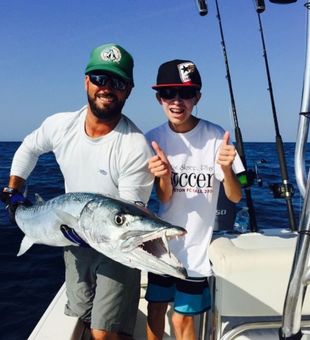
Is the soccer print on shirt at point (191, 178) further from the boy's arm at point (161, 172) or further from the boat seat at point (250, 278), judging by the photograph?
the boat seat at point (250, 278)

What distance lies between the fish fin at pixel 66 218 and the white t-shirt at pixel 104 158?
0.28 metres

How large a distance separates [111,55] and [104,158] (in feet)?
2.13

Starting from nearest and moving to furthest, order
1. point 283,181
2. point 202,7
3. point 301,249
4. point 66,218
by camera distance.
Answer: point 301,249 < point 66,218 < point 283,181 < point 202,7

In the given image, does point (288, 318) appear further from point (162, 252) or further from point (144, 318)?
point (144, 318)

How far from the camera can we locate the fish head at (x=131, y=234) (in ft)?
5.58

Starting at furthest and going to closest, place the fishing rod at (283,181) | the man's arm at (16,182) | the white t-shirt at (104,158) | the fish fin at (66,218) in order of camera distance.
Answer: the fishing rod at (283,181) < the man's arm at (16,182) < the white t-shirt at (104,158) < the fish fin at (66,218)

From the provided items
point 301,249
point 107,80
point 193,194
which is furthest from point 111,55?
point 301,249

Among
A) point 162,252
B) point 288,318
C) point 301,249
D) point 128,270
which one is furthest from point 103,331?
point 301,249

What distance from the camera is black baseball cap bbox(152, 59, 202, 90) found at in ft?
8.26

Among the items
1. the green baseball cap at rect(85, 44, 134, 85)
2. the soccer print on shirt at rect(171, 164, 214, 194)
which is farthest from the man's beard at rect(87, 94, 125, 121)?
the soccer print on shirt at rect(171, 164, 214, 194)

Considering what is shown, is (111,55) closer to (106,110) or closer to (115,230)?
(106,110)

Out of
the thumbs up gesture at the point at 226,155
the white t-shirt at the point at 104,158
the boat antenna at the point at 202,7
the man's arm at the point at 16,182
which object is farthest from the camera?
the boat antenna at the point at 202,7

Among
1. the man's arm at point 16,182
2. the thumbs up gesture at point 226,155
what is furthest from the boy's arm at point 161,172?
the man's arm at point 16,182

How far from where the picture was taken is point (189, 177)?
2582 millimetres
